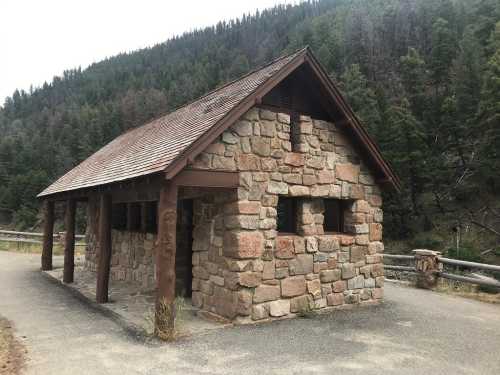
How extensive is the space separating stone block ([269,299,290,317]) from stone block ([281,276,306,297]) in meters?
A: 0.14

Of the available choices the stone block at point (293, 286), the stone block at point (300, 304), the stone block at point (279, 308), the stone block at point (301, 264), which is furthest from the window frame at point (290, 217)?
the stone block at point (279, 308)

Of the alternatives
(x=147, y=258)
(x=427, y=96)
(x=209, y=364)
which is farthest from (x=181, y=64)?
(x=209, y=364)

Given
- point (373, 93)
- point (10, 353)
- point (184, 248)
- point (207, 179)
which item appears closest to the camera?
point (10, 353)

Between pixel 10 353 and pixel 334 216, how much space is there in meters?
6.51

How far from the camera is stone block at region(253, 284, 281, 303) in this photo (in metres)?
7.33

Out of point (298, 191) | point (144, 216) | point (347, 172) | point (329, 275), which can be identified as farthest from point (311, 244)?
point (144, 216)

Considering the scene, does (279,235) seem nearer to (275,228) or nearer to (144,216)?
(275,228)

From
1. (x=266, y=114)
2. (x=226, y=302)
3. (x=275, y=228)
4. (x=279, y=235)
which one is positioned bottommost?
(x=226, y=302)

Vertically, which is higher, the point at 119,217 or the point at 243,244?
the point at 119,217

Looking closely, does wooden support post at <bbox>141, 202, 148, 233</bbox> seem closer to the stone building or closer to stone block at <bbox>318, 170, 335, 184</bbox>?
the stone building

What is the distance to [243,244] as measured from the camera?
283 inches

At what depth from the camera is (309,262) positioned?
8.16 metres

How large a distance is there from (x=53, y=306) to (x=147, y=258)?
7.66 ft

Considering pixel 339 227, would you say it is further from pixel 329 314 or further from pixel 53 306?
pixel 53 306
